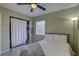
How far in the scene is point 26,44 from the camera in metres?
2.30

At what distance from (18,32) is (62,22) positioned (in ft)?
3.61

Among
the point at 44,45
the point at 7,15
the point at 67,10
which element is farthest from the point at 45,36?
the point at 7,15

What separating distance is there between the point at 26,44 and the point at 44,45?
0.45 metres

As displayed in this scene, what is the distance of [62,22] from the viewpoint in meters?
2.10

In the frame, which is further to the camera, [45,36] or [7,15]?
[7,15]

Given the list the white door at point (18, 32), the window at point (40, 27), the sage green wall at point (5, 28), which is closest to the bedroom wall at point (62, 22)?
the window at point (40, 27)

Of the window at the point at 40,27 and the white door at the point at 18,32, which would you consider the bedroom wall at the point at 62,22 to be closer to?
the window at the point at 40,27

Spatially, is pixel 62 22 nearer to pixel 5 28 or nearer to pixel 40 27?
pixel 40 27

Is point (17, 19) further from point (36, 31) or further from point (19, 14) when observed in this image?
point (36, 31)

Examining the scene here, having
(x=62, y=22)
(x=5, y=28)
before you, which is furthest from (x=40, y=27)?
(x=5, y=28)

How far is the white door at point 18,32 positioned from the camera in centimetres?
224

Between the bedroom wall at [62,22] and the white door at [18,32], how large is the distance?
0.36 m

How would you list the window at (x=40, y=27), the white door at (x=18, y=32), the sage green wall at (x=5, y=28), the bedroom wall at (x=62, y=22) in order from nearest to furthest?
the bedroom wall at (x=62, y=22)
the window at (x=40, y=27)
the white door at (x=18, y=32)
the sage green wall at (x=5, y=28)

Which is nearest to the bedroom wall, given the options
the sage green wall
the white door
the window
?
the window
